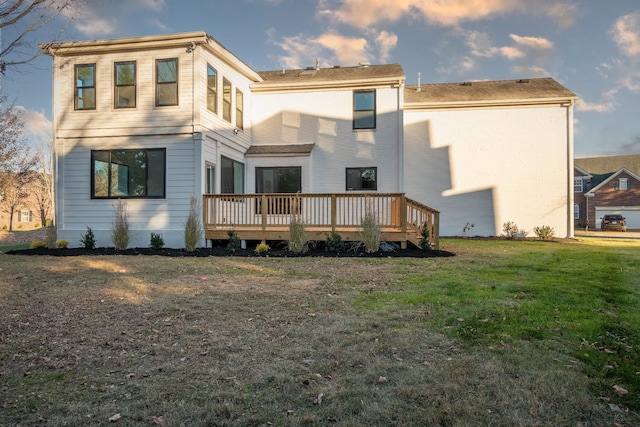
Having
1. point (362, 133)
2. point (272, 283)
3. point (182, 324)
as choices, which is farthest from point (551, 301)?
point (362, 133)

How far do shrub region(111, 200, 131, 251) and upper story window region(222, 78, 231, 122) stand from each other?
4.39m

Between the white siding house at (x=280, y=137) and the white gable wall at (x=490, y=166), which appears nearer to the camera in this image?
the white siding house at (x=280, y=137)

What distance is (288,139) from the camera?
14.5 meters

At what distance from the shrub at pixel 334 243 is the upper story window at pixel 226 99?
5598 millimetres

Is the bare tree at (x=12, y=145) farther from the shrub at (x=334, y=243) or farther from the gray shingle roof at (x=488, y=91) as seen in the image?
the gray shingle roof at (x=488, y=91)

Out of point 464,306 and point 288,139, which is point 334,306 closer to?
point 464,306

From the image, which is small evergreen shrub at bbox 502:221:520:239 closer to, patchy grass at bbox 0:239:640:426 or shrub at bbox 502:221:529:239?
shrub at bbox 502:221:529:239

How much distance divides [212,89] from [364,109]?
5.46 m

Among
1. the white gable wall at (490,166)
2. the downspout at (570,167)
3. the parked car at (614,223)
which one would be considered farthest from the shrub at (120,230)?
the parked car at (614,223)

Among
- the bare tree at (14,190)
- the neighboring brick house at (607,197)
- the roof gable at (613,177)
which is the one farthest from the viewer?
the roof gable at (613,177)

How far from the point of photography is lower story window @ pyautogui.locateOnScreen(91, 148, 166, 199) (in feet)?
38.5

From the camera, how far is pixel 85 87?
1199 cm

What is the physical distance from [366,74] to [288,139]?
12.6 feet

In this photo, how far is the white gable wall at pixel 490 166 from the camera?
1541 centimetres
